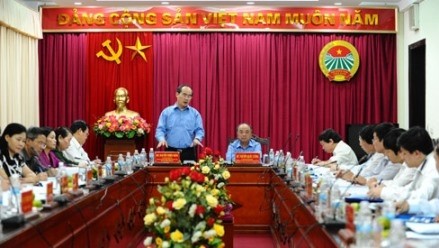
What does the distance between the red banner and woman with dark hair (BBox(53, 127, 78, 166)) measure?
122 inches

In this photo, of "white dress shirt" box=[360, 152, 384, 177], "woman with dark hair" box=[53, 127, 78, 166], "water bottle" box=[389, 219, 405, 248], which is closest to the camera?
"water bottle" box=[389, 219, 405, 248]

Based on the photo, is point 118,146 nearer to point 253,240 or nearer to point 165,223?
point 253,240

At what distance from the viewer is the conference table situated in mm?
2623

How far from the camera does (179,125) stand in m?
6.41

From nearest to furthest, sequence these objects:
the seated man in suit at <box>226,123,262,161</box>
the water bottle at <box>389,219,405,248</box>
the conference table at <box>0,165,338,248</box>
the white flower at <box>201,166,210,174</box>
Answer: the water bottle at <box>389,219,405,248</box>, the conference table at <box>0,165,338,248</box>, the white flower at <box>201,166,210,174</box>, the seated man in suit at <box>226,123,262,161</box>

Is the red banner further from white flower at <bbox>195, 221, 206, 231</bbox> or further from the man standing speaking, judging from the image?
white flower at <bbox>195, 221, 206, 231</bbox>

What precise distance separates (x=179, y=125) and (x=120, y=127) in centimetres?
182

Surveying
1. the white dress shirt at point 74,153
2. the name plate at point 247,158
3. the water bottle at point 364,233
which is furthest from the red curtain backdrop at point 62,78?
the water bottle at point 364,233

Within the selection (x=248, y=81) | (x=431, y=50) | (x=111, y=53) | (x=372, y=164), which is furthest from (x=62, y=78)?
(x=372, y=164)

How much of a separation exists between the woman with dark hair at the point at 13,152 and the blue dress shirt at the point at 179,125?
2.06 m

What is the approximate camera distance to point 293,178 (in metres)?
4.39

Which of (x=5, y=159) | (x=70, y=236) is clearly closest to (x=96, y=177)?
(x=5, y=159)

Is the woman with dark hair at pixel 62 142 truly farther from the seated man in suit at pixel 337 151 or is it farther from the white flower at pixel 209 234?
the white flower at pixel 209 234

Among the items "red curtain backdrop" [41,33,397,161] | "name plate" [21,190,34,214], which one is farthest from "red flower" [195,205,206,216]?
"red curtain backdrop" [41,33,397,161]
